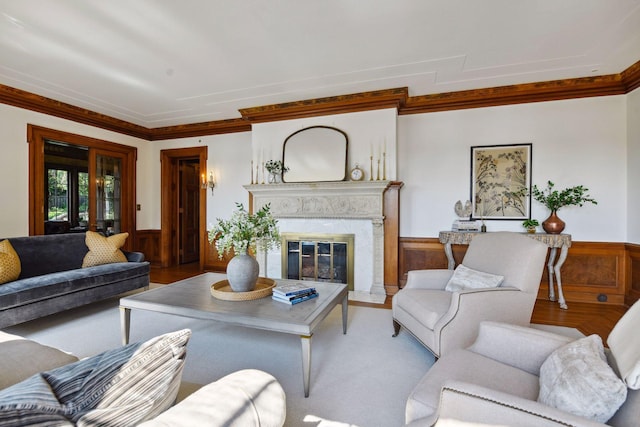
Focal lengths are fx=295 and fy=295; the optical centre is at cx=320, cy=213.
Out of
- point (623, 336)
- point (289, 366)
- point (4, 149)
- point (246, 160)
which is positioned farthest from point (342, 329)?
point (4, 149)

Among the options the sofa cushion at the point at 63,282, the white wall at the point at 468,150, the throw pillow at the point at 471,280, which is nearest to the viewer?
the throw pillow at the point at 471,280

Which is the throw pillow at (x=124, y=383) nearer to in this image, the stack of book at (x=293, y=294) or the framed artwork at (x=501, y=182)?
the stack of book at (x=293, y=294)

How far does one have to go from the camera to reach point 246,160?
5332mm

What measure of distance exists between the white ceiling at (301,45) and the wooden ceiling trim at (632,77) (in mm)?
85

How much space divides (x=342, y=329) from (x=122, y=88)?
4.15 m

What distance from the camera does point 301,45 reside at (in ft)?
9.62

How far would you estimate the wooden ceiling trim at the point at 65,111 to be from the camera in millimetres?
3934

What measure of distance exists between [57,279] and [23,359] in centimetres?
207

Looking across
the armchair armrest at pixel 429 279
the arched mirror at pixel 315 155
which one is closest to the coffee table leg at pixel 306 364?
the armchair armrest at pixel 429 279

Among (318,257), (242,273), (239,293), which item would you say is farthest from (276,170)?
(239,293)

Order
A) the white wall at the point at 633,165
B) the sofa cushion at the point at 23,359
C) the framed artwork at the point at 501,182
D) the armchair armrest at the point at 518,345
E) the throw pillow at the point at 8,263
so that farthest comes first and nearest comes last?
the framed artwork at the point at 501,182, the white wall at the point at 633,165, the throw pillow at the point at 8,263, the armchair armrest at the point at 518,345, the sofa cushion at the point at 23,359

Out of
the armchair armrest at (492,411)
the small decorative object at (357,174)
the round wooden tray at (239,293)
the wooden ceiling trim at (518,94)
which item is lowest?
the round wooden tray at (239,293)

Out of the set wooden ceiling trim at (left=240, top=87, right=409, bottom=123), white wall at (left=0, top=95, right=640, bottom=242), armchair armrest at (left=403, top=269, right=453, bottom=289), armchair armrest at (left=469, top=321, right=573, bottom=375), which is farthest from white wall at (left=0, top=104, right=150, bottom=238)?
armchair armrest at (left=469, top=321, right=573, bottom=375)

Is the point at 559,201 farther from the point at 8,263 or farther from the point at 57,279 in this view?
the point at 8,263
